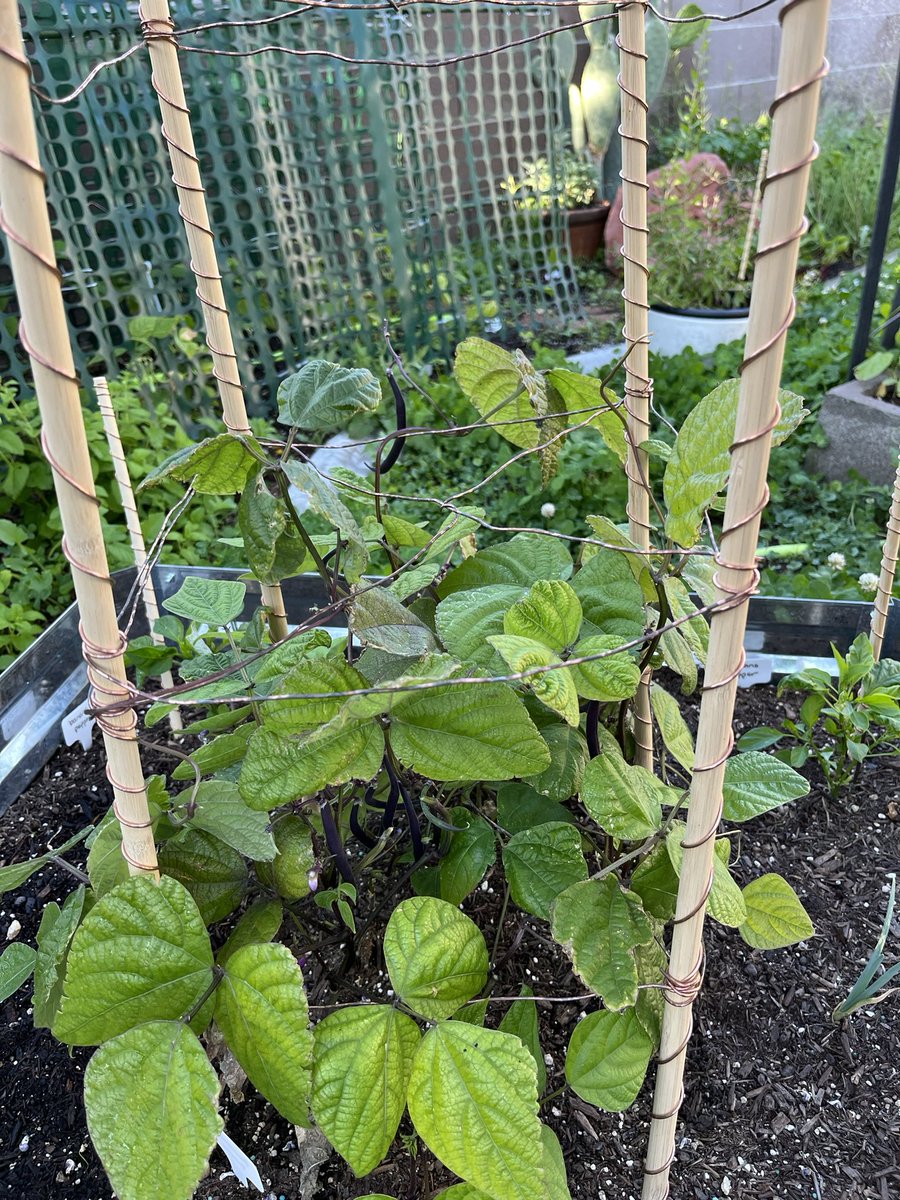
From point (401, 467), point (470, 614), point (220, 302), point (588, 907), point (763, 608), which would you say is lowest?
point (401, 467)

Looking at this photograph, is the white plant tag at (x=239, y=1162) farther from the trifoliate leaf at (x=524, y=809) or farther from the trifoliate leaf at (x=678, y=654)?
the trifoliate leaf at (x=678, y=654)

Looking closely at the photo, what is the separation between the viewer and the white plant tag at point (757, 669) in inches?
61.4

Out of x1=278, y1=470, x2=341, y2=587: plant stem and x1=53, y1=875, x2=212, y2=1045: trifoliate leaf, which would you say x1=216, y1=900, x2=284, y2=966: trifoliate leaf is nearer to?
x1=53, y1=875, x2=212, y2=1045: trifoliate leaf

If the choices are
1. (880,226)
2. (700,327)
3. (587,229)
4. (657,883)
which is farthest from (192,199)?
(587,229)

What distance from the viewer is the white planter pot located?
3346 millimetres

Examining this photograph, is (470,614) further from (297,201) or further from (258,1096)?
(297,201)

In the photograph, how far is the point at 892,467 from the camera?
2.43 m

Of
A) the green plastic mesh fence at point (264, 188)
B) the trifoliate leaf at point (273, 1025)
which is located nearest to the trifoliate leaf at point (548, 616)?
the trifoliate leaf at point (273, 1025)

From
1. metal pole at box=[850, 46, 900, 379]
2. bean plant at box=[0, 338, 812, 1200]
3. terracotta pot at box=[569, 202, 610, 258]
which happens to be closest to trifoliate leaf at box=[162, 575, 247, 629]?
bean plant at box=[0, 338, 812, 1200]

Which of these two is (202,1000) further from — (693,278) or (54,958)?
(693,278)

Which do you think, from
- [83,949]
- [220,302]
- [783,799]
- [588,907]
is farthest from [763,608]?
[83,949]

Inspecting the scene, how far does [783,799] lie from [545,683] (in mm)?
295

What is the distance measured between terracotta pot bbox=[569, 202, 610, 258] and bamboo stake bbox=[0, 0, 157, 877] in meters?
4.68

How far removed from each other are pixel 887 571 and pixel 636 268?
0.68m
